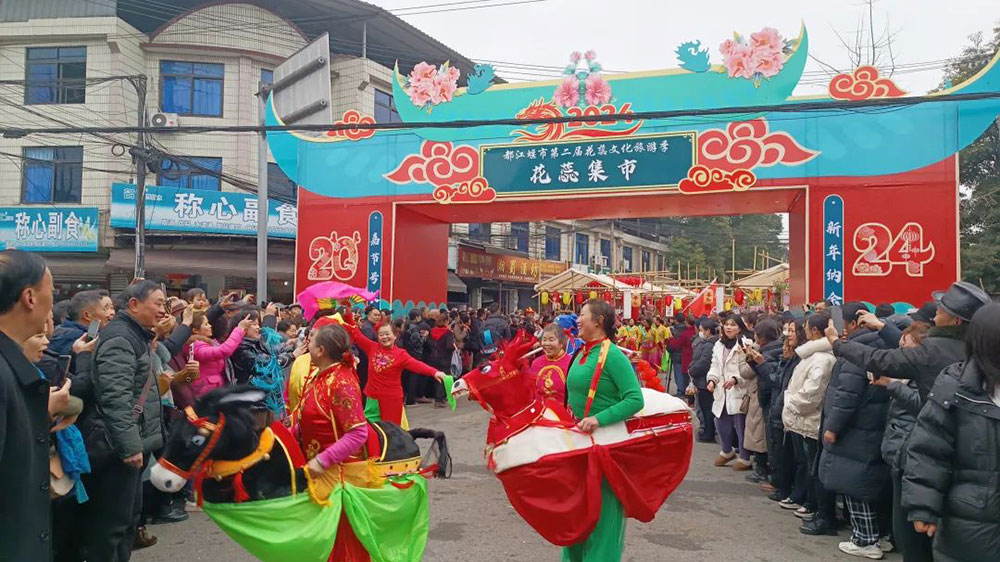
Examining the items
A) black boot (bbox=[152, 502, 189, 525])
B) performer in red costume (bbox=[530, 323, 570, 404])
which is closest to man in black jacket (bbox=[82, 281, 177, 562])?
black boot (bbox=[152, 502, 189, 525])

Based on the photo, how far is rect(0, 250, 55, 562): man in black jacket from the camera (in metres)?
1.92

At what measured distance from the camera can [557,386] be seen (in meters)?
4.53

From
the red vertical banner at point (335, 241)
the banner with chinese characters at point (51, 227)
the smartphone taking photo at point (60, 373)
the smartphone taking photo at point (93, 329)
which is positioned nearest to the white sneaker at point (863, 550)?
the smartphone taking photo at point (60, 373)

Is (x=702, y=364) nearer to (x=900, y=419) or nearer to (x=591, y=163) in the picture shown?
(x=900, y=419)

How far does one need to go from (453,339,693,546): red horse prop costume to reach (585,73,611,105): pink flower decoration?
9236 millimetres

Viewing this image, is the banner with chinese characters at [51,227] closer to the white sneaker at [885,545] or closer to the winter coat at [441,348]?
the winter coat at [441,348]

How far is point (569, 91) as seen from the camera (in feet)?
40.5

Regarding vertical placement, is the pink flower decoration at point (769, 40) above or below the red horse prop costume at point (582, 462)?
Result: above

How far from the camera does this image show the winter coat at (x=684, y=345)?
40.0 feet

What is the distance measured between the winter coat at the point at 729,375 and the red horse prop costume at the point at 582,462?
363 centimetres

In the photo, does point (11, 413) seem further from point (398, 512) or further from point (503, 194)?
point (503, 194)

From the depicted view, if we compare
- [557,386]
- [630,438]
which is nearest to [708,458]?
[557,386]

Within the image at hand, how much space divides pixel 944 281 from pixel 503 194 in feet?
24.1

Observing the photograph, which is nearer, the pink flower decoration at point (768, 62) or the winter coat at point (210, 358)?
the winter coat at point (210, 358)
